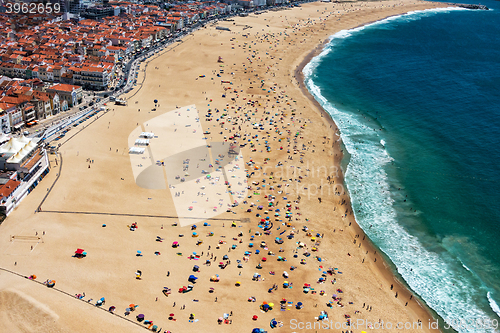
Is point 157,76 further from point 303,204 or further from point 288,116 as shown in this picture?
point 303,204

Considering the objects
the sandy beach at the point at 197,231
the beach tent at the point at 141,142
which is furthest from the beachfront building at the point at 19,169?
the beach tent at the point at 141,142

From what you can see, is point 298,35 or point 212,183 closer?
point 212,183

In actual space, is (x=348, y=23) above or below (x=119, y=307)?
above

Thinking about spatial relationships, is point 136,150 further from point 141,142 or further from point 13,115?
point 13,115

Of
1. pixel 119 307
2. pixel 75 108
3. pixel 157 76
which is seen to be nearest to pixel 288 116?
pixel 157 76

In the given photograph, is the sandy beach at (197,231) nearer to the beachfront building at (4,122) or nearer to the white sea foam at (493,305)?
the white sea foam at (493,305)

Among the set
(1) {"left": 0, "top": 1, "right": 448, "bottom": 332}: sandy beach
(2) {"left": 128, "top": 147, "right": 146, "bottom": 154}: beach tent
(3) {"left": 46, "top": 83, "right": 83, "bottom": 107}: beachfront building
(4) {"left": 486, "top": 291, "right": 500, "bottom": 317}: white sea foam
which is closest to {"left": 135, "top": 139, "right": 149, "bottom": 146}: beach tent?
(1) {"left": 0, "top": 1, "right": 448, "bottom": 332}: sandy beach
